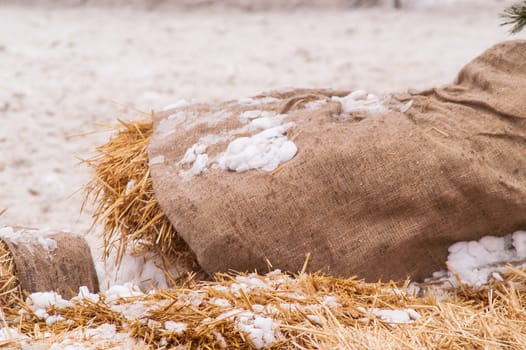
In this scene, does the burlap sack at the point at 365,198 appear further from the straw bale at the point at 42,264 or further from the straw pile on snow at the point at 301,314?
the straw bale at the point at 42,264

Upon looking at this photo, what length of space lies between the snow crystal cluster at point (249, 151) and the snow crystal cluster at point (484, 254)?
0.53 meters

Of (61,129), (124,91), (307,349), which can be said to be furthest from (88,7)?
(307,349)

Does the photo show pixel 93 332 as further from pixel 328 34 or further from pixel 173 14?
pixel 173 14

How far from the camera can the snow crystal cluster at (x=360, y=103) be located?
79.3 inches

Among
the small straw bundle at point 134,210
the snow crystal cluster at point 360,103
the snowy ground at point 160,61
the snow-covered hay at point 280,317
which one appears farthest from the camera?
the snowy ground at point 160,61

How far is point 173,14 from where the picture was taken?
17.0 feet

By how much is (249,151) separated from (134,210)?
14.4 inches

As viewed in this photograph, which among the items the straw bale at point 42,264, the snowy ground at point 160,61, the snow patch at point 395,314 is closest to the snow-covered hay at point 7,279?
the straw bale at point 42,264

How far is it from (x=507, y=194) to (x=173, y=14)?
3.84m

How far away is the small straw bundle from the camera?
6.23 feet

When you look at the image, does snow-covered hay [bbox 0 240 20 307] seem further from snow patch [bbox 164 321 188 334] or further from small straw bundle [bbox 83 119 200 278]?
snow patch [bbox 164 321 188 334]

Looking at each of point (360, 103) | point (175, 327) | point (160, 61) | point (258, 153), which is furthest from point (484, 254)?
point (160, 61)

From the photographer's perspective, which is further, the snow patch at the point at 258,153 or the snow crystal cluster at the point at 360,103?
the snow crystal cluster at the point at 360,103

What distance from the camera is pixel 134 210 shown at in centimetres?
192
